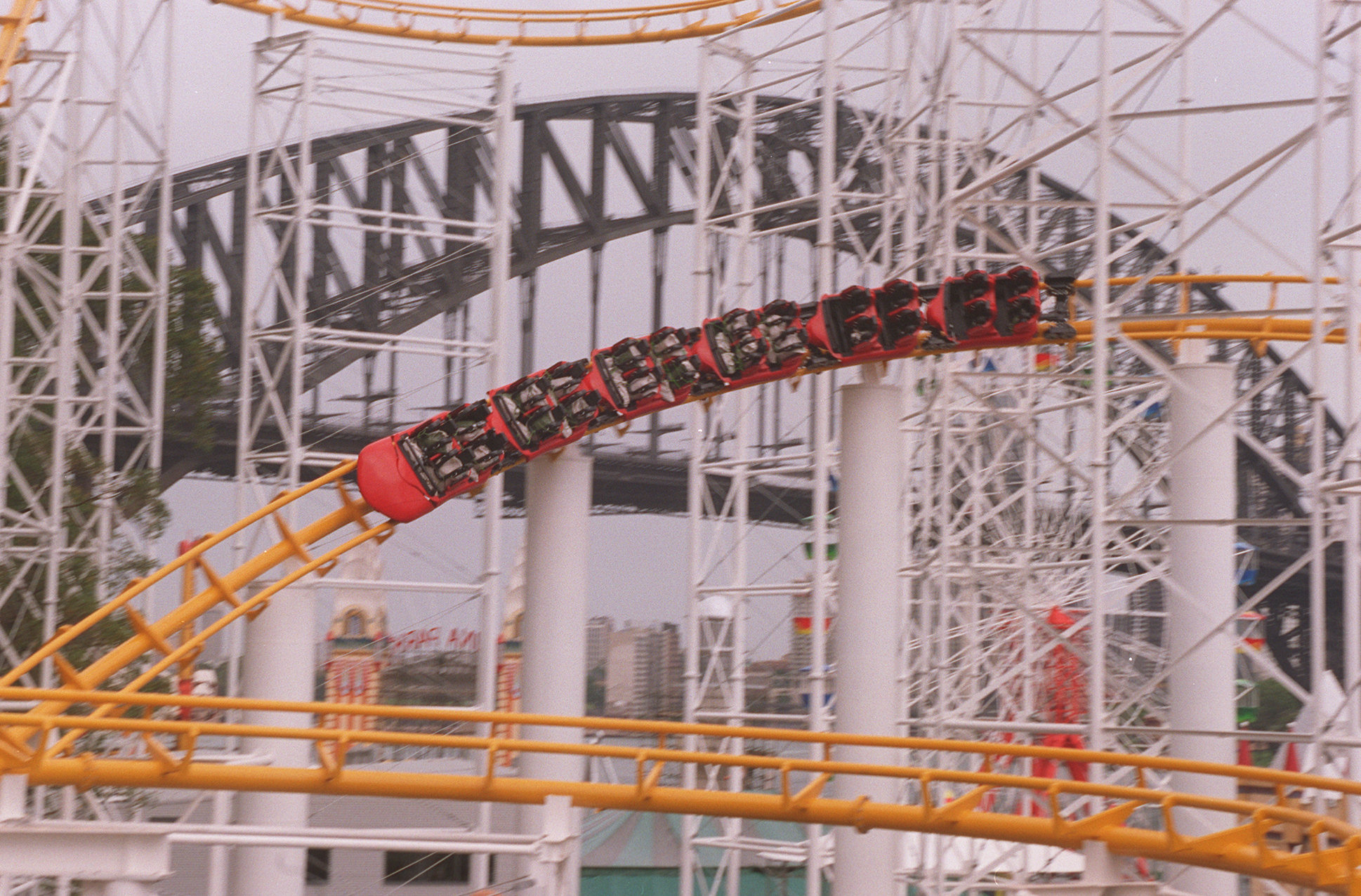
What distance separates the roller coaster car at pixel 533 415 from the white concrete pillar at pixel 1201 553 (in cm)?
642

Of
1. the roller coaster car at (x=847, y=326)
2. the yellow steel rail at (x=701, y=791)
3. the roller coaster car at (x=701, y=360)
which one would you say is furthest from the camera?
the roller coaster car at (x=701, y=360)

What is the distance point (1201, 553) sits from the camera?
1644 cm

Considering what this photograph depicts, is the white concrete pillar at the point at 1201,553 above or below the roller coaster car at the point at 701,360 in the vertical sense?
below

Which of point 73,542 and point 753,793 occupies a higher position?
point 73,542

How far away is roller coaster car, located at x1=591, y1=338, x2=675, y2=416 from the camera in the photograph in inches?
696

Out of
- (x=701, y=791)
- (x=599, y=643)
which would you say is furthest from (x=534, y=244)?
(x=701, y=791)

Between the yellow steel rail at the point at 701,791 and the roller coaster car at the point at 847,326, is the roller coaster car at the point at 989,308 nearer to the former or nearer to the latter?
the roller coaster car at the point at 847,326

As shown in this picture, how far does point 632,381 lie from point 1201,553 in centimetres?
619

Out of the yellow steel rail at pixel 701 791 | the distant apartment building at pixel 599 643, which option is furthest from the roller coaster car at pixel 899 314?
the distant apartment building at pixel 599 643

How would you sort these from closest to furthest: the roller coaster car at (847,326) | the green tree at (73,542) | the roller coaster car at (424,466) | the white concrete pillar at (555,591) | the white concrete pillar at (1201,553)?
the white concrete pillar at (1201,553), the roller coaster car at (847,326), the white concrete pillar at (555,591), the roller coaster car at (424,466), the green tree at (73,542)

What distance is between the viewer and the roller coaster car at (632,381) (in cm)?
1769

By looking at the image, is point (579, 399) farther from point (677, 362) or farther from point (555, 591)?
point (555, 591)

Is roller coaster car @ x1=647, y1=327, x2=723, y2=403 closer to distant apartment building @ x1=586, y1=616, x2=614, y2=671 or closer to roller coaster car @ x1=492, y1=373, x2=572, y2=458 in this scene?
roller coaster car @ x1=492, y1=373, x2=572, y2=458

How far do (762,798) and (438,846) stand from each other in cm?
254
